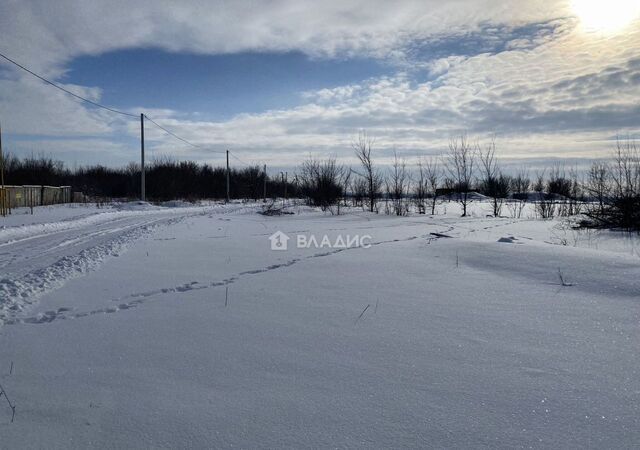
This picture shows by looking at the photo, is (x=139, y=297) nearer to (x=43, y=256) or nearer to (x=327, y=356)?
(x=327, y=356)

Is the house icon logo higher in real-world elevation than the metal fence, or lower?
lower

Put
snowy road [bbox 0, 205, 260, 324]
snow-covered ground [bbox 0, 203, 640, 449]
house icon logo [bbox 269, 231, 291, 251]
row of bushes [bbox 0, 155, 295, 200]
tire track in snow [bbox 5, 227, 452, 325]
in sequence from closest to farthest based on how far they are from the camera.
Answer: snow-covered ground [bbox 0, 203, 640, 449] < tire track in snow [bbox 5, 227, 452, 325] < snowy road [bbox 0, 205, 260, 324] < house icon logo [bbox 269, 231, 291, 251] < row of bushes [bbox 0, 155, 295, 200]

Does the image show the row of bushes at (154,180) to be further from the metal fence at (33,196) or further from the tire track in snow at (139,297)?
the tire track in snow at (139,297)

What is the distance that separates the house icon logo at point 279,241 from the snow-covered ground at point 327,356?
68.3 inches

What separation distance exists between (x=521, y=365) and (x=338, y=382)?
921 millimetres

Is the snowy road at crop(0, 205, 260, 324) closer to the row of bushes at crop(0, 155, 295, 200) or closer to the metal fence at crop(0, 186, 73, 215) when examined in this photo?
the metal fence at crop(0, 186, 73, 215)

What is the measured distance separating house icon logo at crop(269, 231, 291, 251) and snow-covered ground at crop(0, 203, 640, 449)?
173 centimetres

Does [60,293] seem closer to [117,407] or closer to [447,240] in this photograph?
[117,407]

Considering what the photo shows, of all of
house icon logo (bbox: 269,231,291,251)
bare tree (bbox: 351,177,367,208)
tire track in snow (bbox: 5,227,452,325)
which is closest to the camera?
tire track in snow (bbox: 5,227,452,325)

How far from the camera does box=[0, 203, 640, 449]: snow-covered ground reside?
1.47m

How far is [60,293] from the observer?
3.48m

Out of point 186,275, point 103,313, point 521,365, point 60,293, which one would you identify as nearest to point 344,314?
point 521,365

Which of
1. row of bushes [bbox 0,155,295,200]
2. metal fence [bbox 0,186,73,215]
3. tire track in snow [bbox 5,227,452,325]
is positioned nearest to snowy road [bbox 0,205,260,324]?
tire track in snow [bbox 5,227,452,325]

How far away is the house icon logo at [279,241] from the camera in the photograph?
20.2 feet
